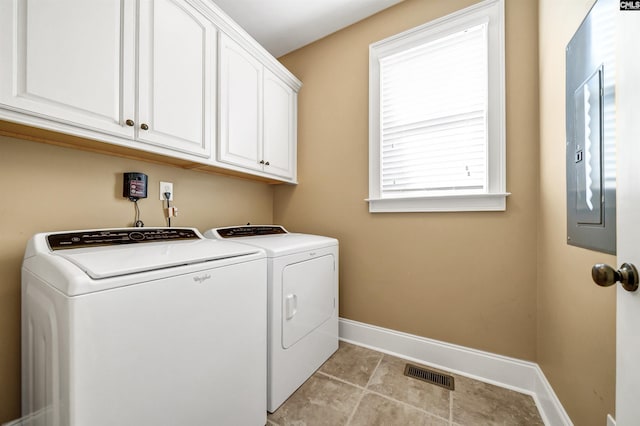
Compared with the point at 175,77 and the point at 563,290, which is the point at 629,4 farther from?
the point at 175,77

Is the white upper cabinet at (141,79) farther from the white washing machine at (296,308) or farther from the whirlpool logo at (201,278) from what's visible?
the whirlpool logo at (201,278)

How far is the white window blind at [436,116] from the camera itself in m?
1.65

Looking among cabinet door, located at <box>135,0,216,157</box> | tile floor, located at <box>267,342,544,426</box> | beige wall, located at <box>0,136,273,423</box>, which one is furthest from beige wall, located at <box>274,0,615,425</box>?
beige wall, located at <box>0,136,273,423</box>

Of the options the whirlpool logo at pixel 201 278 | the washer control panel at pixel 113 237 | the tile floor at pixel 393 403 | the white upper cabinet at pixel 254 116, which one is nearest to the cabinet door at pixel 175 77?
the white upper cabinet at pixel 254 116

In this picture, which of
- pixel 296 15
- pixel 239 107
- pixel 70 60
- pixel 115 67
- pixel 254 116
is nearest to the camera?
pixel 70 60

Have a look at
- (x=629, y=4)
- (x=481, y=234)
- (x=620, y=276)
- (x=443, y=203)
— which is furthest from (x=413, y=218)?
(x=629, y=4)

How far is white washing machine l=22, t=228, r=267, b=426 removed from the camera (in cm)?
69

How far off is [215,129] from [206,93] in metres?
0.22

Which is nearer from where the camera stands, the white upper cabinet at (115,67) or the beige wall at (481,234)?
the white upper cabinet at (115,67)

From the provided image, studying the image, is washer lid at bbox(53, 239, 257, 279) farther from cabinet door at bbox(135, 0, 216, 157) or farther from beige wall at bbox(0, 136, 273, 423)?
cabinet door at bbox(135, 0, 216, 157)

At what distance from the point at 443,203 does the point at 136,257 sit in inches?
70.0

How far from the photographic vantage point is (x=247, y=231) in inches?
74.9

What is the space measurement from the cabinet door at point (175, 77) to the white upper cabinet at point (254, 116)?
0.36ft

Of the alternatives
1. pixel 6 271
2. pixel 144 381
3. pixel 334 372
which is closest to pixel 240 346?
pixel 144 381
